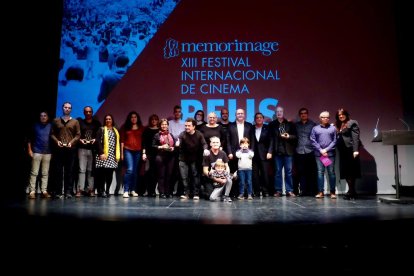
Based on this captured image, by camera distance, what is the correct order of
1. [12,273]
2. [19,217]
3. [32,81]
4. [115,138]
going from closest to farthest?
[12,273] → [19,217] → [115,138] → [32,81]

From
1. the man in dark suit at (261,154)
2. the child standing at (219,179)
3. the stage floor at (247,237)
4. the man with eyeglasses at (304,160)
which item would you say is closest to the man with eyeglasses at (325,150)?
the man with eyeglasses at (304,160)

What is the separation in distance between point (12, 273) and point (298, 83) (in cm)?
598

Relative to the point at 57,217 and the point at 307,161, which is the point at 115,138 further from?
the point at 307,161

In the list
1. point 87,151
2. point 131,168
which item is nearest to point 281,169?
point 131,168

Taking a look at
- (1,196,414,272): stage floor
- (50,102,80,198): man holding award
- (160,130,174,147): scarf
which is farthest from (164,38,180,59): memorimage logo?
(1,196,414,272): stage floor

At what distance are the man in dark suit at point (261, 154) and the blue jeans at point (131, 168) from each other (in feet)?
7.02

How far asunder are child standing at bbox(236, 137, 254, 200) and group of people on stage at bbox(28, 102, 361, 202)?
17mm

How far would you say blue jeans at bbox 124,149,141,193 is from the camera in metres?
6.23

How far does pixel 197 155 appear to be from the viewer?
597cm

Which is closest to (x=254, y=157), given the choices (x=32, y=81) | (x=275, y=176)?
(x=275, y=176)

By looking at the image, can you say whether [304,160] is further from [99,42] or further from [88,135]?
[99,42]

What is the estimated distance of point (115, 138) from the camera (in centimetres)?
625

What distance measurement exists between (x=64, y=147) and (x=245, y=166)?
3.02m

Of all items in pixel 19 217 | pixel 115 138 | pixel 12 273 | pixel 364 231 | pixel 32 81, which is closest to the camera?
pixel 12 273
